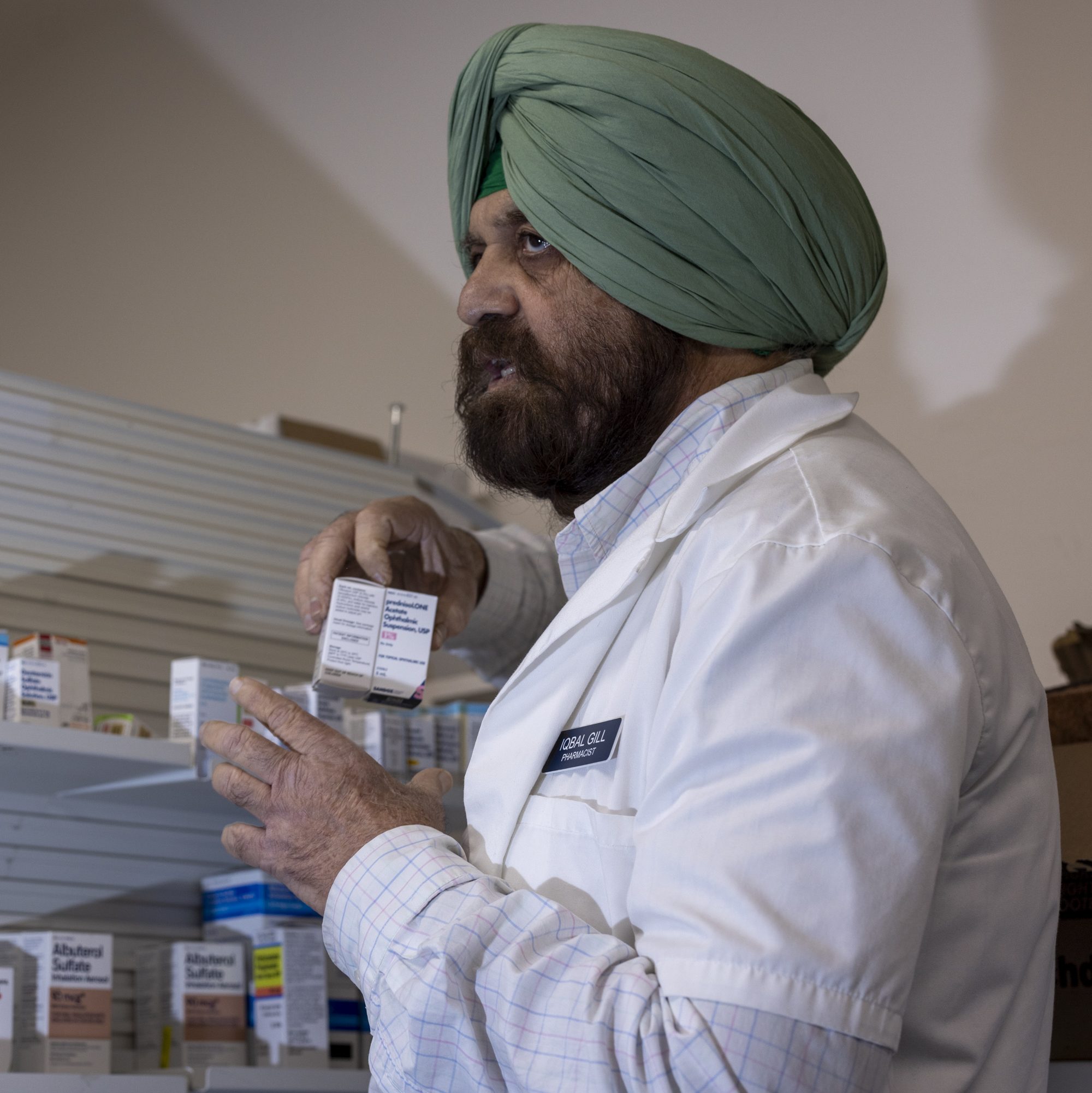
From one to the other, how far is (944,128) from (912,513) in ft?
5.47

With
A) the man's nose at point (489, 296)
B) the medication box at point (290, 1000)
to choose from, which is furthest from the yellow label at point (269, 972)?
the man's nose at point (489, 296)

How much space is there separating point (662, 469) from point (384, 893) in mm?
475

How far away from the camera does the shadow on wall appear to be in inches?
84.2

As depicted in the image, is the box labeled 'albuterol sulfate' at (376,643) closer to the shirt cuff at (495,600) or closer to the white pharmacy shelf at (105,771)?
the shirt cuff at (495,600)

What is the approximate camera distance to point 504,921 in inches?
35.0

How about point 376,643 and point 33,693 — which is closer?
point 376,643

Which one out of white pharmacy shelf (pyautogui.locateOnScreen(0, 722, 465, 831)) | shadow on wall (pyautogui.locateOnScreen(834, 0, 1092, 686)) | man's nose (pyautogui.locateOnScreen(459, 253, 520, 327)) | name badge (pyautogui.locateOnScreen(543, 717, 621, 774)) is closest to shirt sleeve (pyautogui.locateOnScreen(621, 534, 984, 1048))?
name badge (pyautogui.locateOnScreen(543, 717, 621, 774))

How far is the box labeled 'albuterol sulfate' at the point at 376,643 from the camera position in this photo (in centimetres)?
134

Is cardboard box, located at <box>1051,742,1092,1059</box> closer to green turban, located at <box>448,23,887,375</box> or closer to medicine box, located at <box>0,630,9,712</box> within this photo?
green turban, located at <box>448,23,887,375</box>

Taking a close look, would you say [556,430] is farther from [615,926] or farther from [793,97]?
[793,97]

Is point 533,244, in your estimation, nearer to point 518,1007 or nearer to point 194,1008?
point 518,1007

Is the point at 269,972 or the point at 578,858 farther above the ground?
the point at 578,858

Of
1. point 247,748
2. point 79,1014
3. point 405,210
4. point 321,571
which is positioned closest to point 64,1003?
point 79,1014

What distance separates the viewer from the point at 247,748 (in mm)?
1104
